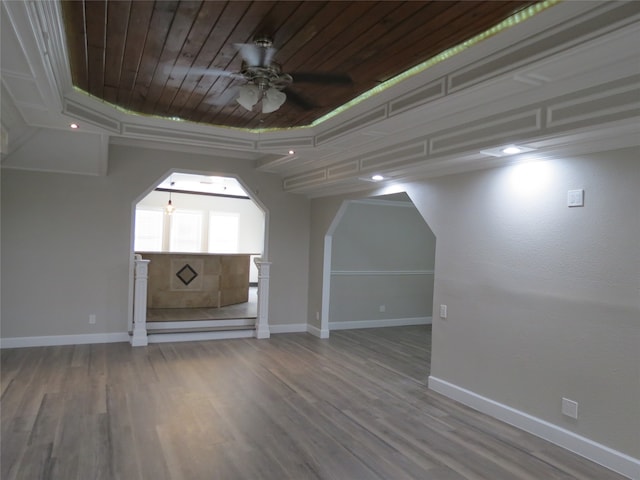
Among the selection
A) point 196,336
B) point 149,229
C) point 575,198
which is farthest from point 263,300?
point 149,229

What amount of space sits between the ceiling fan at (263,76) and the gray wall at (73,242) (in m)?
3.09

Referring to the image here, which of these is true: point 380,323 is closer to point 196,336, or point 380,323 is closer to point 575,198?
point 196,336

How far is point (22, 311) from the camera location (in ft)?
17.8

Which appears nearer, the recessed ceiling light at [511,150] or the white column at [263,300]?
the recessed ceiling light at [511,150]

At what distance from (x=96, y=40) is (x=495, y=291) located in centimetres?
355

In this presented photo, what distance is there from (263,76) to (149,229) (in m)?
9.16

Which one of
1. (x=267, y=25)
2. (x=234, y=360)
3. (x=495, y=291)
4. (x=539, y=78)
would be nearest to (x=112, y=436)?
(x=234, y=360)

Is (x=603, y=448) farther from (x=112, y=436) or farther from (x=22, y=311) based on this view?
(x=22, y=311)

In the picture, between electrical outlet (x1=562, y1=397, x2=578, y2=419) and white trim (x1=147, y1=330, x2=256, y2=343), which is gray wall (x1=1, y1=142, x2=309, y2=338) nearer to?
white trim (x1=147, y1=330, x2=256, y2=343)

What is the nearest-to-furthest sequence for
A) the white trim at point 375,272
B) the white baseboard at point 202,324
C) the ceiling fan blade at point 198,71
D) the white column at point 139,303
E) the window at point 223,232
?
the ceiling fan blade at point 198,71
the white column at point 139,303
the white baseboard at point 202,324
the white trim at point 375,272
the window at point 223,232

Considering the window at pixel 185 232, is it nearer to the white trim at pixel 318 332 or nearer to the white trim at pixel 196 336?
the white trim at pixel 196 336

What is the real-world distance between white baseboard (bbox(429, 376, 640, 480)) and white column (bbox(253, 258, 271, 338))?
9.64ft

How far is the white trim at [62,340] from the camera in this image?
537 cm

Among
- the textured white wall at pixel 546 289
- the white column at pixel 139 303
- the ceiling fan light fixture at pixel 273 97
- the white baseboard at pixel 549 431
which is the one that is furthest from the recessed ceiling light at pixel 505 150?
the white column at pixel 139 303
